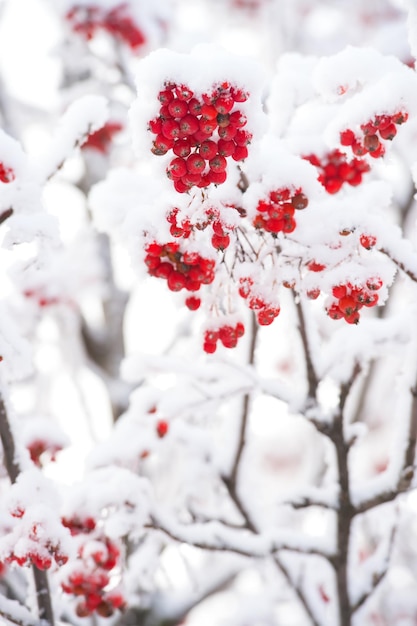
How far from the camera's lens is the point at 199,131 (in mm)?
1502

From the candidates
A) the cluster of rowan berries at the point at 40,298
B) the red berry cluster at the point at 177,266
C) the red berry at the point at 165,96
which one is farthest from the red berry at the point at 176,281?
the cluster of rowan berries at the point at 40,298

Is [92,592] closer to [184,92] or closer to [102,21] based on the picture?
[184,92]

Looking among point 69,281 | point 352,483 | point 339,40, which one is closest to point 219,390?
point 352,483

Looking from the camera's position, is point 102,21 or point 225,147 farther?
point 102,21

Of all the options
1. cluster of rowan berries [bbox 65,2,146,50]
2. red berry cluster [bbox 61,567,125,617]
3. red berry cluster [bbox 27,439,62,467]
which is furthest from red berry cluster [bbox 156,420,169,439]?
cluster of rowan berries [bbox 65,2,146,50]

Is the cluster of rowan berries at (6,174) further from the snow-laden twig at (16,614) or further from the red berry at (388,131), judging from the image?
the snow-laden twig at (16,614)

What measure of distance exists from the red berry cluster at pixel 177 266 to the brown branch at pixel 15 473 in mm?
667

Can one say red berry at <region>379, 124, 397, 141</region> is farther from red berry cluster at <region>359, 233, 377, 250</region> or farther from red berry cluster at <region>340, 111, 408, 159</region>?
red berry cluster at <region>359, 233, 377, 250</region>

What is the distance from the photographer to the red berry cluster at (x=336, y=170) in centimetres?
224

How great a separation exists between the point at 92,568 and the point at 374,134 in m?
1.95

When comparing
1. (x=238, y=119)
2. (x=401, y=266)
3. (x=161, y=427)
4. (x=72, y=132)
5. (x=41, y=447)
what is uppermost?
(x=72, y=132)

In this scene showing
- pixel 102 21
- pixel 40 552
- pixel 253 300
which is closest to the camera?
pixel 253 300

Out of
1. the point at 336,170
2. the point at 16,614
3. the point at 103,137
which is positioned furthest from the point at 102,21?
the point at 16,614

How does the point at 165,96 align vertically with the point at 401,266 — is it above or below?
above
